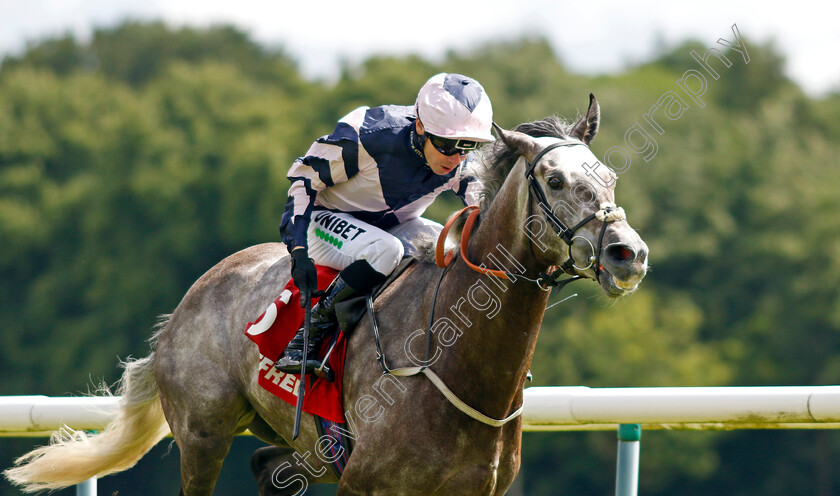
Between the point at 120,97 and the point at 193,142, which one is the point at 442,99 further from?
the point at 120,97

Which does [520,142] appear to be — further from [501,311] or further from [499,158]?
[501,311]

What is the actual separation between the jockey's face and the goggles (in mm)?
29

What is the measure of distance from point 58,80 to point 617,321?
71.9ft

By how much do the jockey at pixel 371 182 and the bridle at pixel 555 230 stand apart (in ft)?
0.92

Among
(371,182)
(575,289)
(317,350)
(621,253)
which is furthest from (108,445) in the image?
(575,289)

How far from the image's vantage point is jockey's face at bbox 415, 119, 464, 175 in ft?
12.9

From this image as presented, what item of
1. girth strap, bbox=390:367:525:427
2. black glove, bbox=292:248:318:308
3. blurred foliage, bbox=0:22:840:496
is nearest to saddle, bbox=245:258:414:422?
black glove, bbox=292:248:318:308

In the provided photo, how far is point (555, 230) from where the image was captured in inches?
135

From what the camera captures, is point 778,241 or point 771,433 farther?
point 778,241

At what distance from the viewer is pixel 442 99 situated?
12.5 ft

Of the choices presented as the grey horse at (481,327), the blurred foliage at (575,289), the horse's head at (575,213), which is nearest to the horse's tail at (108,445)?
the grey horse at (481,327)

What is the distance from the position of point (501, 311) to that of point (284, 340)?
43.1 inches

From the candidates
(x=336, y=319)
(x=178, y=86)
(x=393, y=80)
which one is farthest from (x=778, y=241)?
(x=336, y=319)

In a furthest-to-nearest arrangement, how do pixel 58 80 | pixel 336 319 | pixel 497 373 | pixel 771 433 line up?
pixel 58 80 → pixel 771 433 → pixel 336 319 → pixel 497 373
